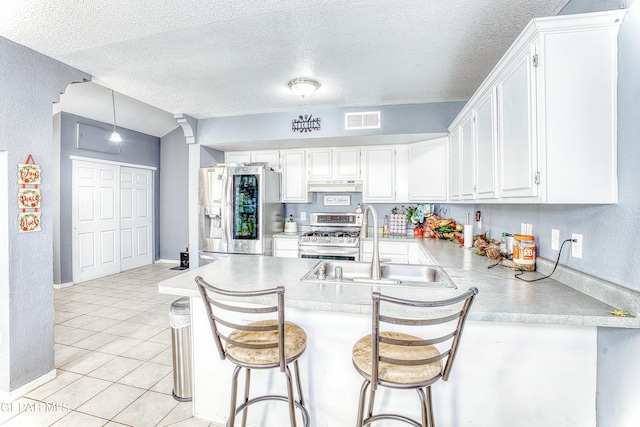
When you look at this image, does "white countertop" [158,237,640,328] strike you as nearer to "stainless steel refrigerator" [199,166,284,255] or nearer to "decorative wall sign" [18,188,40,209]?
"decorative wall sign" [18,188,40,209]

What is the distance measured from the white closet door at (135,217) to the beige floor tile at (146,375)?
3727 millimetres

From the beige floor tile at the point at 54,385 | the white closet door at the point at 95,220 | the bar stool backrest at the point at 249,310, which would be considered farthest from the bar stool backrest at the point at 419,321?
the white closet door at the point at 95,220

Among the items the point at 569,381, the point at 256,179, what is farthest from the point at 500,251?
the point at 256,179

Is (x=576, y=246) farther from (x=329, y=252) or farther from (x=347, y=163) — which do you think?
(x=347, y=163)

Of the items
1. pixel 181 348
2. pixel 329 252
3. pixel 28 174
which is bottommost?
pixel 181 348

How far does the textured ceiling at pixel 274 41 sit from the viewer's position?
1730 millimetres

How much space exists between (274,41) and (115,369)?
9.10ft

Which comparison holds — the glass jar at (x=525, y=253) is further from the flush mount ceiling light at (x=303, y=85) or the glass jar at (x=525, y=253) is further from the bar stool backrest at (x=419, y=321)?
the flush mount ceiling light at (x=303, y=85)

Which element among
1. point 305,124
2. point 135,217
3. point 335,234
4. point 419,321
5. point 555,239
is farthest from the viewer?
point 135,217

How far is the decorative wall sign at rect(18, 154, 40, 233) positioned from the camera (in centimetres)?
205

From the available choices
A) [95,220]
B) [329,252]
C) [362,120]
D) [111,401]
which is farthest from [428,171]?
[95,220]

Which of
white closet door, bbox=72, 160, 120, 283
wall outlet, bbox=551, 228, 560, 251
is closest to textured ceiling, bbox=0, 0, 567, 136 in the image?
wall outlet, bbox=551, 228, 560, 251

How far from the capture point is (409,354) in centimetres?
128

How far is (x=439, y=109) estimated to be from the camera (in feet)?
10.9
